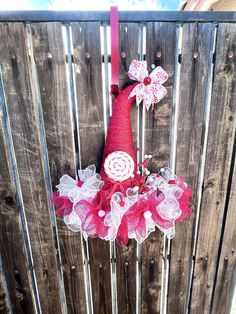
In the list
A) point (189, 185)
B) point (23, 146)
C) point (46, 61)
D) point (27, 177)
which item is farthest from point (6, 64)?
point (189, 185)

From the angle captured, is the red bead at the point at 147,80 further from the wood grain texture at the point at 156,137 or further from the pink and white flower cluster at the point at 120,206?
the pink and white flower cluster at the point at 120,206

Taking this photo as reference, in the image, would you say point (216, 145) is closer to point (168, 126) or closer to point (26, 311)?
point (168, 126)

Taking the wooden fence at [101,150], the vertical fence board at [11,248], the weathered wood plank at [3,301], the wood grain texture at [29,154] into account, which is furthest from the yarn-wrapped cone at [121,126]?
the weathered wood plank at [3,301]

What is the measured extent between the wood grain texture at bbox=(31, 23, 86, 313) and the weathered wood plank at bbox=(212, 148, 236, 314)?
2.67ft

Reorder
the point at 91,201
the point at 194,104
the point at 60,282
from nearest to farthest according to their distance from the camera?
the point at 91,201 < the point at 194,104 < the point at 60,282

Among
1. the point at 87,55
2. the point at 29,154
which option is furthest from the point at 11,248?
Answer: the point at 87,55

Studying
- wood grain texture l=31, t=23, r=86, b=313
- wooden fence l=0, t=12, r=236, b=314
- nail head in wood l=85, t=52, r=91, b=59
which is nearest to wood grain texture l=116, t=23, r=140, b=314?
wooden fence l=0, t=12, r=236, b=314

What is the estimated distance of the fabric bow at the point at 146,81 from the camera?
1.09 metres

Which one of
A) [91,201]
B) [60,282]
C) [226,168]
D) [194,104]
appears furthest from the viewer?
[60,282]

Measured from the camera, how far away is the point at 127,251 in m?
1.44

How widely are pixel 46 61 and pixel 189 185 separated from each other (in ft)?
2.92

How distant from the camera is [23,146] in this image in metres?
1.24

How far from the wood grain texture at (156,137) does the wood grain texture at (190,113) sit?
58 millimetres

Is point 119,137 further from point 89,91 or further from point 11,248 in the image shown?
point 11,248
